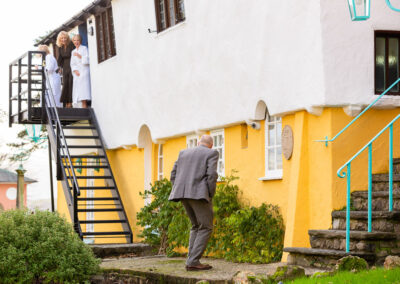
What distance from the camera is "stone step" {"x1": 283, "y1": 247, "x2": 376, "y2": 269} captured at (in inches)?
433

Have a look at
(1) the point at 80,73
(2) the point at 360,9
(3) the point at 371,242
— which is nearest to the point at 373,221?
(3) the point at 371,242

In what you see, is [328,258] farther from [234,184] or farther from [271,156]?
[234,184]

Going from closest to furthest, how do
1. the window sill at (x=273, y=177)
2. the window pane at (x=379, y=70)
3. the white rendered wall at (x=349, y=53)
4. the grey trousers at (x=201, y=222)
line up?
1. the grey trousers at (x=201, y=222)
2. the white rendered wall at (x=349, y=53)
3. the window pane at (x=379, y=70)
4. the window sill at (x=273, y=177)

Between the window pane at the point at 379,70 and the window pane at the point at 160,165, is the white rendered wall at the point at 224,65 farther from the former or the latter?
the window pane at the point at 160,165

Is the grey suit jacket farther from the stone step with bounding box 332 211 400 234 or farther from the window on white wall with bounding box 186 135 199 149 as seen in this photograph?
the window on white wall with bounding box 186 135 199 149

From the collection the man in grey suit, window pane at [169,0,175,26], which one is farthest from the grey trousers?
window pane at [169,0,175,26]

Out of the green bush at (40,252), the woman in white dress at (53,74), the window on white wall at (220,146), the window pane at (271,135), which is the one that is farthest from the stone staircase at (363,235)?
the woman in white dress at (53,74)

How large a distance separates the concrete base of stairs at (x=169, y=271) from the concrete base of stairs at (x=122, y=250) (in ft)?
6.04

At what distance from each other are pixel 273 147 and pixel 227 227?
1592 millimetres

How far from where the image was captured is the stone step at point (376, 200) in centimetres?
1163

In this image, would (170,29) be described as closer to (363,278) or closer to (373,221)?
(373,221)

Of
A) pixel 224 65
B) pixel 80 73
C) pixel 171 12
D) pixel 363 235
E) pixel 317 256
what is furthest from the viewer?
pixel 80 73

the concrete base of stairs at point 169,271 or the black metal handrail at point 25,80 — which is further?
the black metal handrail at point 25,80

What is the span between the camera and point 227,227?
14555mm
